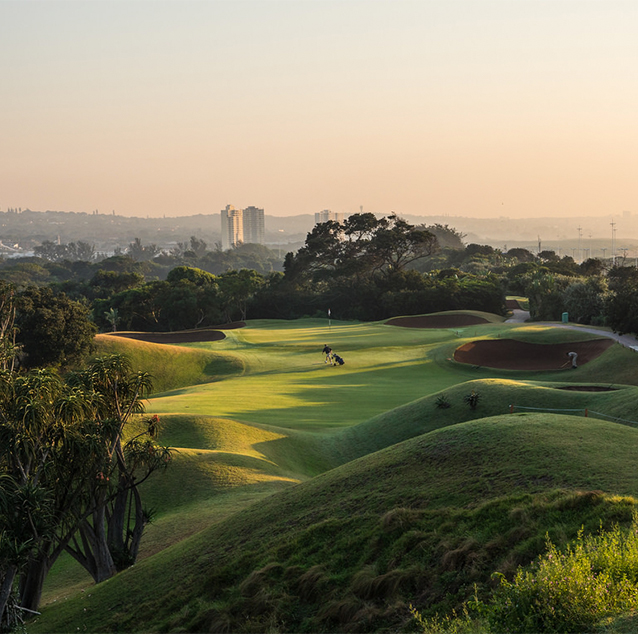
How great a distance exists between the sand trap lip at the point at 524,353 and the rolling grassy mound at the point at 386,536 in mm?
28696

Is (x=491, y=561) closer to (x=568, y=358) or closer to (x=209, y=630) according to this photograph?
(x=209, y=630)

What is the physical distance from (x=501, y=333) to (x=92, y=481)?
41.6 meters

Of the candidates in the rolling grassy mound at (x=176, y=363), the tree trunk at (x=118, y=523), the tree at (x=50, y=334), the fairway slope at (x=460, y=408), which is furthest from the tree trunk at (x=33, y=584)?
the tree at (x=50, y=334)

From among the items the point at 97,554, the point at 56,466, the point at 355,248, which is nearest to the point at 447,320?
the point at 355,248

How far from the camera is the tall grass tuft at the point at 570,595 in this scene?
22.0 feet

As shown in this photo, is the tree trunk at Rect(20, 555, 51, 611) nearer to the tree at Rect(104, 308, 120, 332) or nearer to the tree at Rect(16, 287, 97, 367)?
the tree at Rect(16, 287, 97, 367)

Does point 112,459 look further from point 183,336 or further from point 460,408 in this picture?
point 183,336

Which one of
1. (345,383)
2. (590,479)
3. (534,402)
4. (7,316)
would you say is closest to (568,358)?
(345,383)

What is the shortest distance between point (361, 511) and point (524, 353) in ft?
121

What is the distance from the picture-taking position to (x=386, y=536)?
424 inches

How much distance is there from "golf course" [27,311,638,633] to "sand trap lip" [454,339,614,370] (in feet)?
51.1

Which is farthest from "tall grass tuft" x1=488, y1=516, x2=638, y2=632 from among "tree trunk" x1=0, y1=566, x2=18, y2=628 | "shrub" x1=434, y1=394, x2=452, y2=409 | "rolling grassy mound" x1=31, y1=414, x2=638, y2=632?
"shrub" x1=434, y1=394, x2=452, y2=409

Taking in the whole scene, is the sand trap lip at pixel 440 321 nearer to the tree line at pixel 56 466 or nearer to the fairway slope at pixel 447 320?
the fairway slope at pixel 447 320

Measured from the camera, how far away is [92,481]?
1457 centimetres
